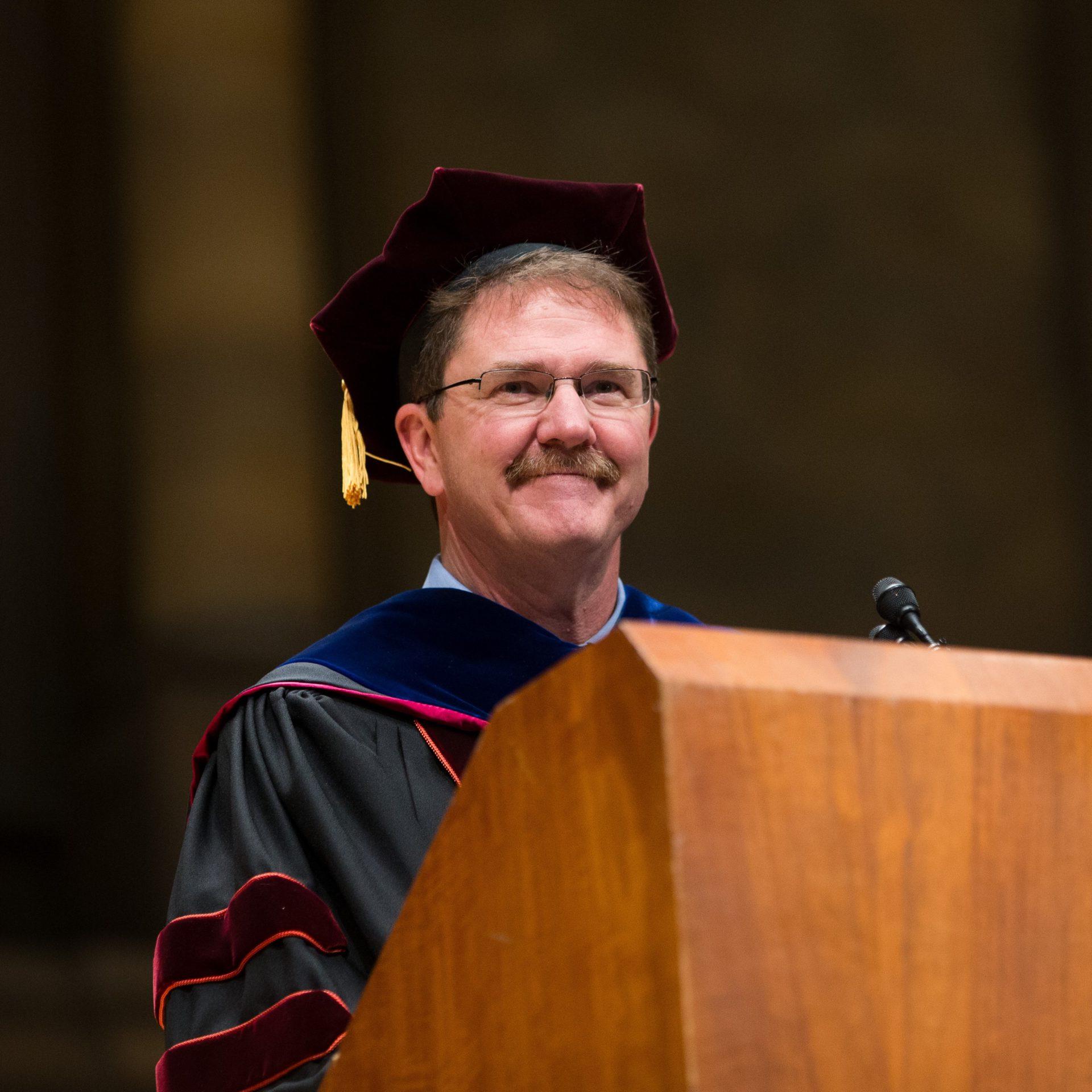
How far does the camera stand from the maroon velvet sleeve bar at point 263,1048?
1709 mm

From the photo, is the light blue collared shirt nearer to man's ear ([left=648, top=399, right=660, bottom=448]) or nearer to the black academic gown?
the black academic gown

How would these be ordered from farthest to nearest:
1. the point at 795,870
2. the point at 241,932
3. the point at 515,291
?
the point at 515,291
the point at 241,932
the point at 795,870

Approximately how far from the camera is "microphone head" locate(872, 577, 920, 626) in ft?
5.77

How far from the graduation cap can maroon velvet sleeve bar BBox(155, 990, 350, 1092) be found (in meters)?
1.02

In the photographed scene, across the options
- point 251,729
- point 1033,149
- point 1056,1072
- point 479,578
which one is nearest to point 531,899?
point 1056,1072

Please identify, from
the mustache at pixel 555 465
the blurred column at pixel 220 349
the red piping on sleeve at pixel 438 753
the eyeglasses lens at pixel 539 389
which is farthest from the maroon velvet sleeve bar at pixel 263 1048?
the blurred column at pixel 220 349

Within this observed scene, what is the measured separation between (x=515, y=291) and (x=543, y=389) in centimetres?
18

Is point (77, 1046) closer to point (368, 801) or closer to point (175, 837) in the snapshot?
point (175, 837)

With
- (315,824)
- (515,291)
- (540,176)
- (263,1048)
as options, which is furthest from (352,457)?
(540,176)

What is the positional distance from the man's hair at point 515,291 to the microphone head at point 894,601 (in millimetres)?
806

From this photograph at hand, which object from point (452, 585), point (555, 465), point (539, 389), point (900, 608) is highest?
point (539, 389)

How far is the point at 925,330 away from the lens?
5.39 meters

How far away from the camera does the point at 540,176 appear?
5215 mm

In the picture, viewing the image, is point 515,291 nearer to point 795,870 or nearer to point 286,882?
point 286,882
